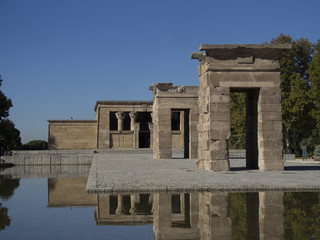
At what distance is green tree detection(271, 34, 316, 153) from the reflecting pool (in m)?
22.4

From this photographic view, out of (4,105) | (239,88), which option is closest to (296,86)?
(239,88)

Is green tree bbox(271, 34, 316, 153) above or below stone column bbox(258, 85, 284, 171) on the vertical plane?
above

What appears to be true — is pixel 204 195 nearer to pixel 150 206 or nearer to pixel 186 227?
pixel 150 206

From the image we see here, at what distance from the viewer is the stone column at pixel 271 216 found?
16.2 feet

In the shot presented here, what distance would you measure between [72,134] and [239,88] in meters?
36.0

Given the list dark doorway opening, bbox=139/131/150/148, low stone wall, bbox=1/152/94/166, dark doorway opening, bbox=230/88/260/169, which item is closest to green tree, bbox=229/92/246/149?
dark doorway opening, bbox=139/131/150/148

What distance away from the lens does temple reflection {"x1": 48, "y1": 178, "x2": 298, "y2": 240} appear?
5129 mm

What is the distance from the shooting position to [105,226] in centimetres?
562

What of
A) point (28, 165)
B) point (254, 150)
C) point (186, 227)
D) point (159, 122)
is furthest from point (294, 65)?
point (186, 227)

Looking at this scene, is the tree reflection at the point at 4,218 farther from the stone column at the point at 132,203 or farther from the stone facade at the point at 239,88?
the stone facade at the point at 239,88

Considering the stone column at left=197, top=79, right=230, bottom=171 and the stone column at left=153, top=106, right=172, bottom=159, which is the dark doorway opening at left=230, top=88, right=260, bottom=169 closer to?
the stone column at left=197, top=79, right=230, bottom=171

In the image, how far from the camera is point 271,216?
601cm

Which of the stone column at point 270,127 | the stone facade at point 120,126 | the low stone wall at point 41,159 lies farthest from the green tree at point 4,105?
the stone column at point 270,127

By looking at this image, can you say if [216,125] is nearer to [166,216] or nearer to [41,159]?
[166,216]
